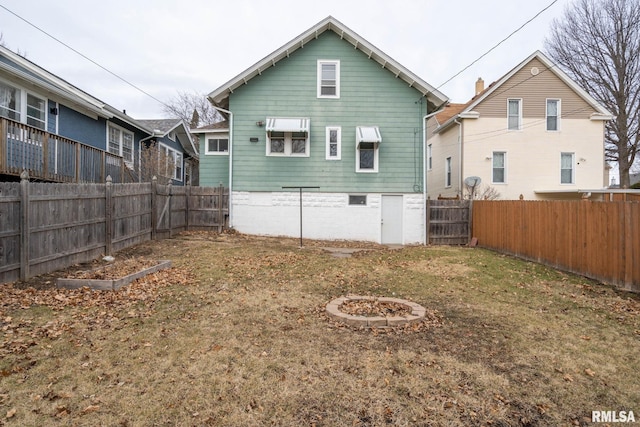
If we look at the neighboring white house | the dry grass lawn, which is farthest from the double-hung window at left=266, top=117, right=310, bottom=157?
the neighboring white house

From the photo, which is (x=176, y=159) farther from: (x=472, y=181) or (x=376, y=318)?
(x=376, y=318)

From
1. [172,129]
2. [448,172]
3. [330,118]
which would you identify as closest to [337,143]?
[330,118]

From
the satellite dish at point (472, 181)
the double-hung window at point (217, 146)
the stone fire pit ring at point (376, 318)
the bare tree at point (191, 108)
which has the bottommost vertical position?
the stone fire pit ring at point (376, 318)

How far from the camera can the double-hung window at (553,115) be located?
1858 centimetres

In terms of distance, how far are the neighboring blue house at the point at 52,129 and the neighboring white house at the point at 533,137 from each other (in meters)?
16.0

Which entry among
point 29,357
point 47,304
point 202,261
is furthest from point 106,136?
point 29,357

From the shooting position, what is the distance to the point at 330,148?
49.2ft

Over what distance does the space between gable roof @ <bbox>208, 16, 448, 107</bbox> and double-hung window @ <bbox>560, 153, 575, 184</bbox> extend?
8403 millimetres

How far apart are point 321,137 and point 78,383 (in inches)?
498

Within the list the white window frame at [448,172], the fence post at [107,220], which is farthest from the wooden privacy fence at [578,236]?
the fence post at [107,220]

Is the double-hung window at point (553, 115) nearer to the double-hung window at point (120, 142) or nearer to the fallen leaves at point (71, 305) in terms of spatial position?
the fallen leaves at point (71, 305)

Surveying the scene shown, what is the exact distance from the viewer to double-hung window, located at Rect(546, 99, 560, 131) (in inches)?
731

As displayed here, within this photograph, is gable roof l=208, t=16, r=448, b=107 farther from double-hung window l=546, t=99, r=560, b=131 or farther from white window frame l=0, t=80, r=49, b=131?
double-hung window l=546, t=99, r=560, b=131

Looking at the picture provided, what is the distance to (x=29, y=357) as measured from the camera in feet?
12.6
